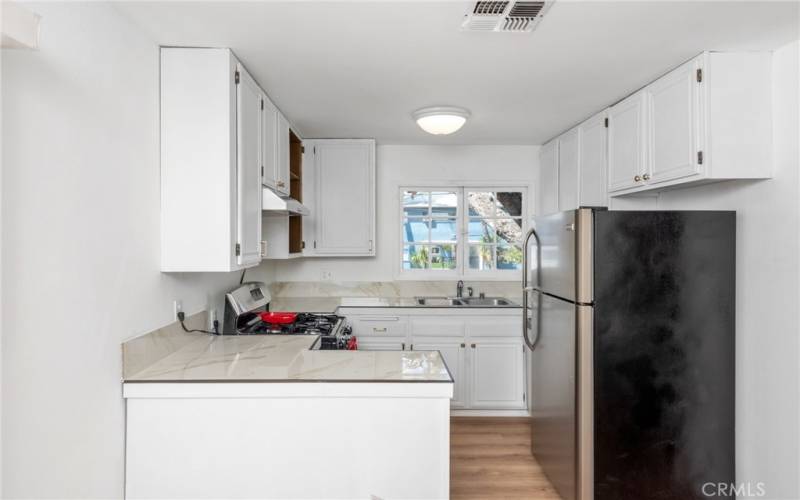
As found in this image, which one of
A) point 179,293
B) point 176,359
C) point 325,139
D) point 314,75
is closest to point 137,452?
point 176,359

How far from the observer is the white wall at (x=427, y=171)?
4082 mm

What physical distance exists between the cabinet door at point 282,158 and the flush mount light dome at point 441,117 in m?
0.89

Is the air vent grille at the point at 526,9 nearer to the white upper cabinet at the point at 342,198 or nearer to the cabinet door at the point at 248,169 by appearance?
the cabinet door at the point at 248,169

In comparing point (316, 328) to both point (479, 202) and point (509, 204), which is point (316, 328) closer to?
point (479, 202)

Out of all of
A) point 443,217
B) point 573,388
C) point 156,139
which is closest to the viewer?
point 156,139

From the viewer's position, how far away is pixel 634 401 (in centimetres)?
217

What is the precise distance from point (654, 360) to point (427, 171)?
2509mm

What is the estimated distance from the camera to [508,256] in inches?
163

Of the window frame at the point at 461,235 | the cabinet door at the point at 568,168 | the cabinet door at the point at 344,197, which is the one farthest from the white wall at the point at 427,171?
the cabinet door at the point at 568,168

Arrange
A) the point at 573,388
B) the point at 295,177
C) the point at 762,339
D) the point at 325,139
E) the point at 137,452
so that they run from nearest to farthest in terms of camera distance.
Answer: the point at 137,452 < the point at 762,339 < the point at 573,388 < the point at 295,177 < the point at 325,139

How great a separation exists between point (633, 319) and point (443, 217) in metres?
2.20

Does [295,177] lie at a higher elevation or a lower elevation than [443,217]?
higher

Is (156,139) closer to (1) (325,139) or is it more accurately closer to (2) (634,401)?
(1) (325,139)

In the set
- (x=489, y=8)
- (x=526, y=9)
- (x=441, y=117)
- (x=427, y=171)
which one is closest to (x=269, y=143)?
(x=441, y=117)
